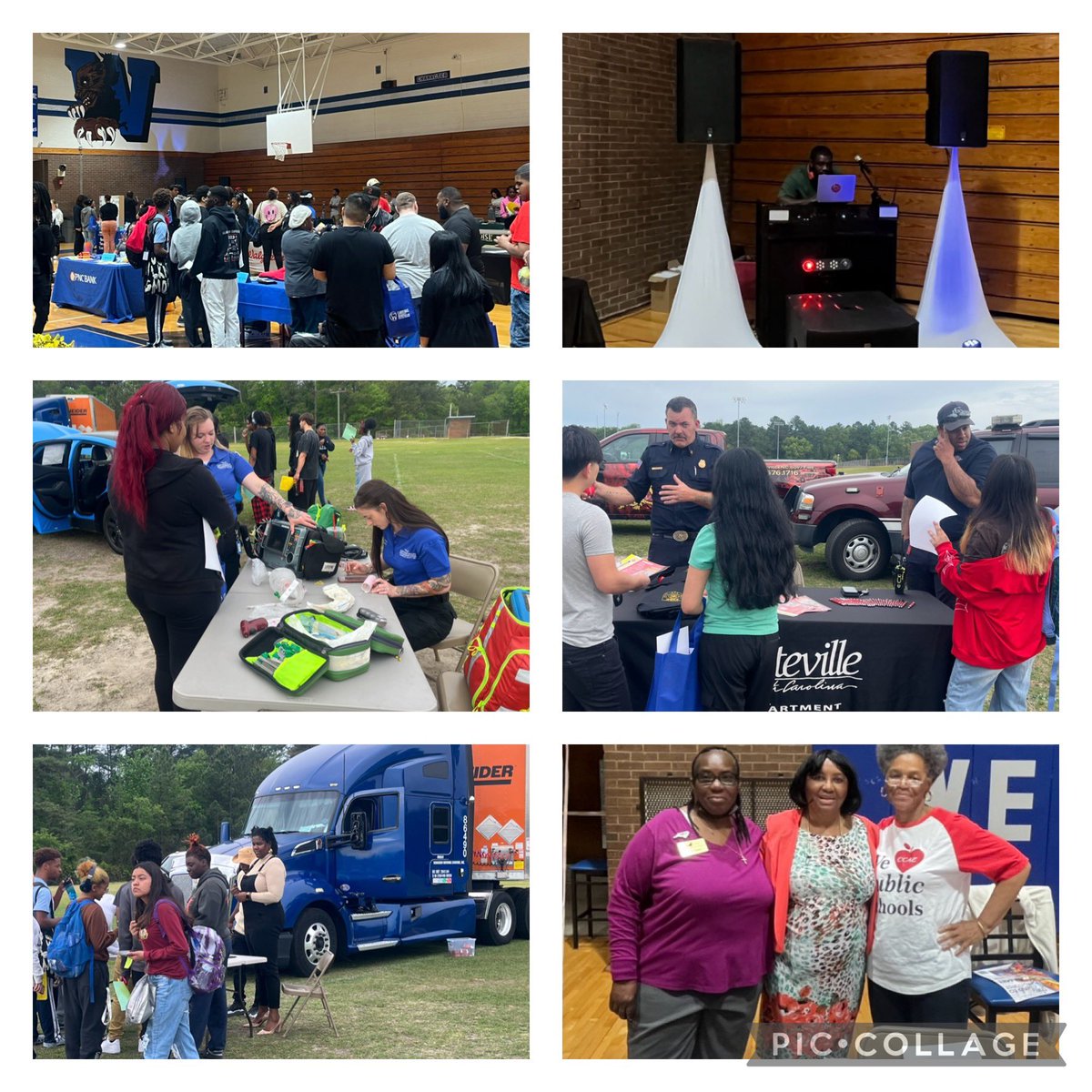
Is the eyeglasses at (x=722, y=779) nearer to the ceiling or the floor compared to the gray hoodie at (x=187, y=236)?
nearer to the floor

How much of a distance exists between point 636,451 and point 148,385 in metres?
1.31

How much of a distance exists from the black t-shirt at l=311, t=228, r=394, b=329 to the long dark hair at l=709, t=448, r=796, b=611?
1201 millimetres

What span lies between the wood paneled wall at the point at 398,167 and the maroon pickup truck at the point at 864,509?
1.29 m

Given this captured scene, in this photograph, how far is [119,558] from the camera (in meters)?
3.34

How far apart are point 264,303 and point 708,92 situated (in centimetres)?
153

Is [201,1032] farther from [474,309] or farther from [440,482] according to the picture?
[474,309]

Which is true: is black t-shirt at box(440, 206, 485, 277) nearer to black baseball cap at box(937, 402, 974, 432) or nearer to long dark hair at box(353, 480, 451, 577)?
long dark hair at box(353, 480, 451, 577)

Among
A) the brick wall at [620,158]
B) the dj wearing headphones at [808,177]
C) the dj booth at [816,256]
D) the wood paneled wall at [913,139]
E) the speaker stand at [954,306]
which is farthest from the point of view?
the dj wearing headphones at [808,177]

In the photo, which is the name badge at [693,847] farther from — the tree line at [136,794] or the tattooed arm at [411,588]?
the tree line at [136,794]

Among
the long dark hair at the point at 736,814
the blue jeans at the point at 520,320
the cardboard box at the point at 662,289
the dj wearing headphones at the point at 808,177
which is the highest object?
the dj wearing headphones at the point at 808,177

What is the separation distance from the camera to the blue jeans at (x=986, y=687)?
135 inches

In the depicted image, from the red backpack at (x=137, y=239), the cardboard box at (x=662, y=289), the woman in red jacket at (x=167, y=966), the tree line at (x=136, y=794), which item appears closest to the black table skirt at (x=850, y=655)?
the tree line at (x=136, y=794)

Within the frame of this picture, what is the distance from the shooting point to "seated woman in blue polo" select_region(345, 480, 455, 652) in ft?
11.2

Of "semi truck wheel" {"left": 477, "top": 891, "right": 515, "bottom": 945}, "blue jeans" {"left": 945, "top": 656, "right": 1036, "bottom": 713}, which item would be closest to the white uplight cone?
"blue jeans" {"left": 945, "top": 656, "right": 1036, "bottom": 713}
